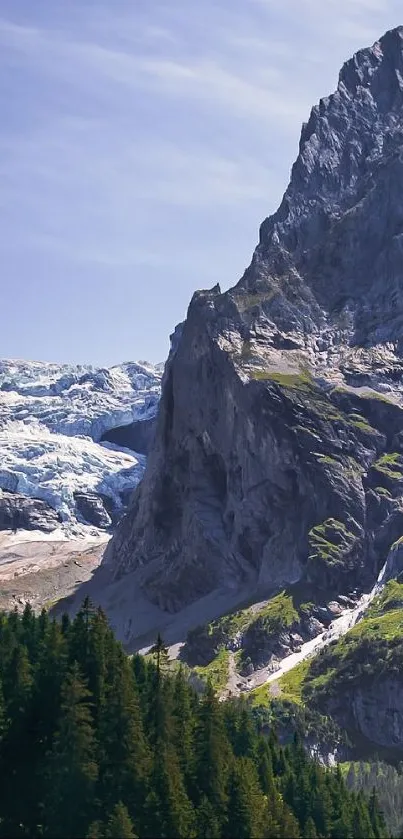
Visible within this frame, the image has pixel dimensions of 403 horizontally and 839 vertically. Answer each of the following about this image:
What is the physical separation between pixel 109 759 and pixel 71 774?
7.40 meters

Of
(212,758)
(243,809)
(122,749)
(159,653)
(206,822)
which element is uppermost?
(159,653)

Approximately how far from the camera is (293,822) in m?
162

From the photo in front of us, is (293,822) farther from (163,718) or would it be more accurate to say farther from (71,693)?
(71,693)

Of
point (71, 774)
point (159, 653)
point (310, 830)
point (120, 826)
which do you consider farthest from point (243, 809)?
point (159, 653)

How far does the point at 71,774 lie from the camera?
147625 mm

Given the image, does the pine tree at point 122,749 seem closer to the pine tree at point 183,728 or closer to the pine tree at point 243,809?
the pine tree at point 183,728

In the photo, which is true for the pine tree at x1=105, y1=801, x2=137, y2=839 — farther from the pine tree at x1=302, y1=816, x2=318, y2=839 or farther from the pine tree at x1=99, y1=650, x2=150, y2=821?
the pine tree at x1=302, y1=816, x2=318, y2=839

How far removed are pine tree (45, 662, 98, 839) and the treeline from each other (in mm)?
98

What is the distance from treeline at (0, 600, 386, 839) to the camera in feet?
485

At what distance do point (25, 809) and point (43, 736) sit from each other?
31.2 ft

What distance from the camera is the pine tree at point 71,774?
14500 cm

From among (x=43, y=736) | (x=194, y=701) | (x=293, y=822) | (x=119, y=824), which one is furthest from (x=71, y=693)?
(x=194, y=701)

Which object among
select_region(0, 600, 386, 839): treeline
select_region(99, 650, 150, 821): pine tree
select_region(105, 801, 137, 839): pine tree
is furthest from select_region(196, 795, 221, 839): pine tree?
select_region(105, 801, 137, 839): pine tree

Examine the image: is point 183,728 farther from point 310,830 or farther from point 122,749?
point 122,749
